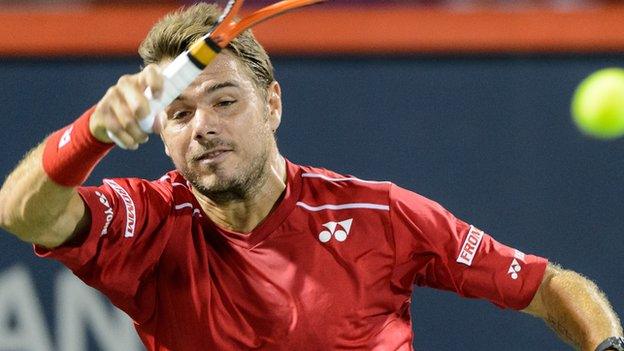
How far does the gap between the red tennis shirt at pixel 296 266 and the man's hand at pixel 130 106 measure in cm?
37

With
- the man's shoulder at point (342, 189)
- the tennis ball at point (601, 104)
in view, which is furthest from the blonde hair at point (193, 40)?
the tennis ball at point (601, 104)

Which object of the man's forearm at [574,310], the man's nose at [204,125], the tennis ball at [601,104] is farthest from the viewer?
the tennis ball at [601,104]

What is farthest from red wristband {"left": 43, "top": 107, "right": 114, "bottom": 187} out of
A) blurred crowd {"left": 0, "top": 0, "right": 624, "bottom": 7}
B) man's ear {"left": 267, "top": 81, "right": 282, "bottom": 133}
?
blurred crowd {"left": 0, "top": 0, "right": 624, "bottom": 7}

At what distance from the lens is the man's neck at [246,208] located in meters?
2.57

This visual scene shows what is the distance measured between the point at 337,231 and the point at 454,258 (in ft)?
0.80

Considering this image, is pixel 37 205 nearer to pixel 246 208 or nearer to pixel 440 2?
pixel 246 208

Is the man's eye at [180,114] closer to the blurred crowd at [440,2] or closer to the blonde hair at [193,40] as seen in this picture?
the blonde hair at [193,40]

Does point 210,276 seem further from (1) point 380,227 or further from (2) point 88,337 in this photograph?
(2) point 88,337

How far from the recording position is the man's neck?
257 centimetres

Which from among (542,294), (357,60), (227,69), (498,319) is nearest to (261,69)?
(227,69)

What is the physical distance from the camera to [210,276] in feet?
8.25

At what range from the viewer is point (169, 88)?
6.51 feet

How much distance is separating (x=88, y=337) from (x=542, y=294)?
1.38 m

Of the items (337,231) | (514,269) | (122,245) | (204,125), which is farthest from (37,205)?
(514,269)
